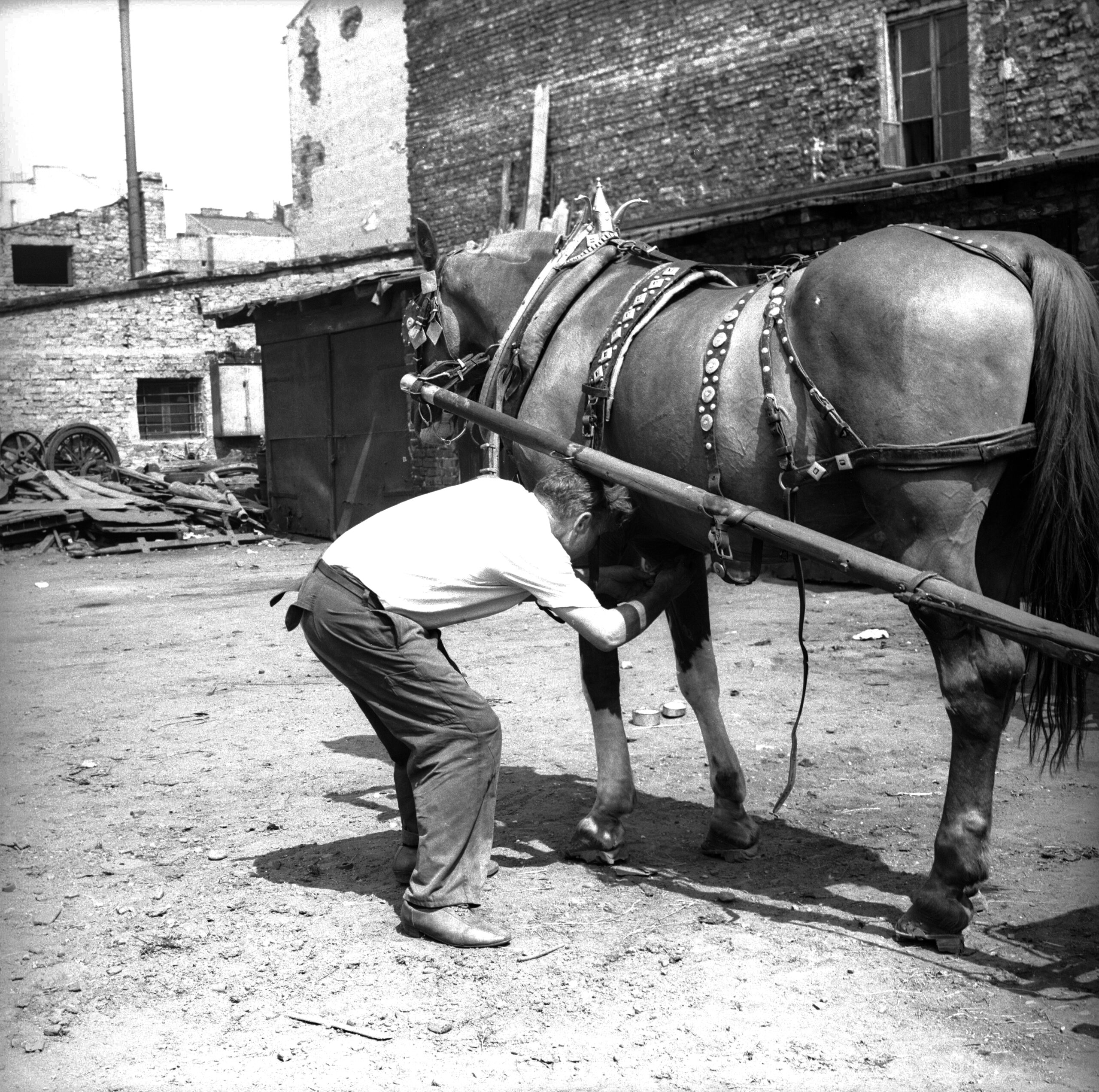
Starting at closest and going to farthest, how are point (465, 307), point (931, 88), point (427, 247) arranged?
point (465, 307) < point (427, 247) < point (931, 88)

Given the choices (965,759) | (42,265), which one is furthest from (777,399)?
(42,265)

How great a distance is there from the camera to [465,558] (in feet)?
11.7

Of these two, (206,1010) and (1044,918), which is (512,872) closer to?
(206,1010)

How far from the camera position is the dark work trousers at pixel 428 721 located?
3.60 meters

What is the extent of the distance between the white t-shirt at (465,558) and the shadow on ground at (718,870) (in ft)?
3.53

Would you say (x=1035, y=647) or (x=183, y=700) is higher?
(x=1035, y=647)

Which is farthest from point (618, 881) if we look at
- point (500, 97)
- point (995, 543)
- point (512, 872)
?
point (500, 97)

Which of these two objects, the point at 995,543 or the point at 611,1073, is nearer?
the point at 611,1073

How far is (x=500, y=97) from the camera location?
18672 mm

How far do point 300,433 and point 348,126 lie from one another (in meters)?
8.94

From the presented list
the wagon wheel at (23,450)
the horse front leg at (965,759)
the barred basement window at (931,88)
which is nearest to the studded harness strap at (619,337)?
the horse front leg at (965,759)

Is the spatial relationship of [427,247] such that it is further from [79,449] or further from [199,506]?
[79,449]

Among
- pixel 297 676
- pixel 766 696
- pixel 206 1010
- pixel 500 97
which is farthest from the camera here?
pixel 500 97

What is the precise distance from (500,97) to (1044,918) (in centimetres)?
1714
